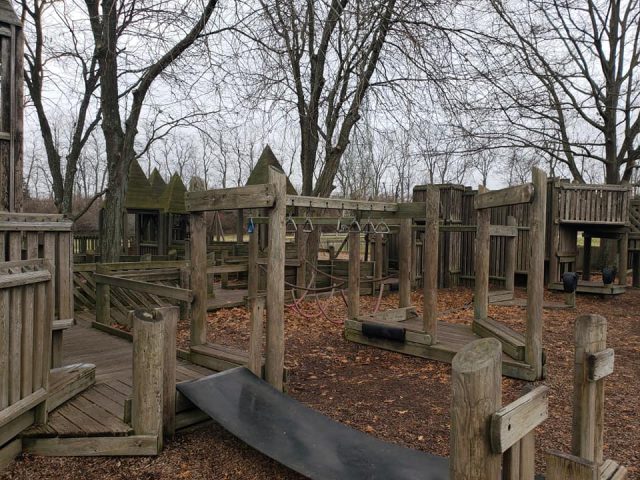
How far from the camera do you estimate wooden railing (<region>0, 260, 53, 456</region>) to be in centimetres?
336

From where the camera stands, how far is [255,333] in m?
4.97

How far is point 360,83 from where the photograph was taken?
991cm

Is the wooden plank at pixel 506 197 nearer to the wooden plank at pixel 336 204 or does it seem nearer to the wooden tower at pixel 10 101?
the wooden plank at pixel 336 204

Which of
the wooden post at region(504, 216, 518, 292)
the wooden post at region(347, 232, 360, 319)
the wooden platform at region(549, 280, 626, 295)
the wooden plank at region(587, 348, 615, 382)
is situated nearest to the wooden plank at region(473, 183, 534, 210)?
the wooden post at region(347, 232, 360, 319)

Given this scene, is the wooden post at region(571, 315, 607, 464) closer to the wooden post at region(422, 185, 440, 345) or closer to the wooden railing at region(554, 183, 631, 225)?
the wooden post at region(422, 185, 440, 345)

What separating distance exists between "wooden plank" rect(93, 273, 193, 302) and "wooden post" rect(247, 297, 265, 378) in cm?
113

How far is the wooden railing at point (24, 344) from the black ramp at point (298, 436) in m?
1.18

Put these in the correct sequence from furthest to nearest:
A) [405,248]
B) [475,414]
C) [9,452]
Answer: [405,248], [9,452], [475,414]

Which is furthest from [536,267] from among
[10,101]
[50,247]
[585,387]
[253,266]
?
[253,266]

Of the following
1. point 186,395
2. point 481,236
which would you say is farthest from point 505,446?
point 481,236

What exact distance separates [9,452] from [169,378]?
1.26m

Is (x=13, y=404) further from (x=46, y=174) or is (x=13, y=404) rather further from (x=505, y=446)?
(x=46, y=174)

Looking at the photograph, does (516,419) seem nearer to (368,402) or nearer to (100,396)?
(368,402)

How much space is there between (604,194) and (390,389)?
10352mm
